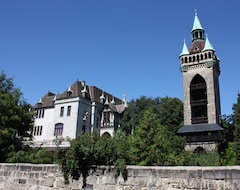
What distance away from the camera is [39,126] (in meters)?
48.5

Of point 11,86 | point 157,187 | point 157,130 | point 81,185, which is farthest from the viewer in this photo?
point 157,130

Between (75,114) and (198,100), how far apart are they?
891 inches

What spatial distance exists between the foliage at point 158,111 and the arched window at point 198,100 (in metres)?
6.42

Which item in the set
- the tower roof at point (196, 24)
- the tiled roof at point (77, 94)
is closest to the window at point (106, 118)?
the tiled roof at point (77, 94)

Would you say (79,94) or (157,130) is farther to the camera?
(79,94)

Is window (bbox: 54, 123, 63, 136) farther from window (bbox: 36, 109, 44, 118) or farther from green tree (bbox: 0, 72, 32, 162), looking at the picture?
green tree (bbox: 0, 72, 32, 162)

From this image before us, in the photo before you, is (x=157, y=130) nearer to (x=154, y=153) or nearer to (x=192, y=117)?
(x=154, y=153)

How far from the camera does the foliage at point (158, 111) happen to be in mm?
47062

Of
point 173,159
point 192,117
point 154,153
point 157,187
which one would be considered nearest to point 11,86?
point 154,153

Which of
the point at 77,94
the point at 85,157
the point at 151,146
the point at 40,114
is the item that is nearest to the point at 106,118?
the point at 77,94

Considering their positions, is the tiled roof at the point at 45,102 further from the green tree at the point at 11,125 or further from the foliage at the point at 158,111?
the green tree at the point at 11,125

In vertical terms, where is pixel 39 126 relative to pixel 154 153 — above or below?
above

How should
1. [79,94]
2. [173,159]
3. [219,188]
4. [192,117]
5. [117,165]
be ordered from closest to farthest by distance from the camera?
[219,188] → [117,165] → [173,159] → [192,117] → [79,94]

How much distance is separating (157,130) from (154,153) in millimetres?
3649
